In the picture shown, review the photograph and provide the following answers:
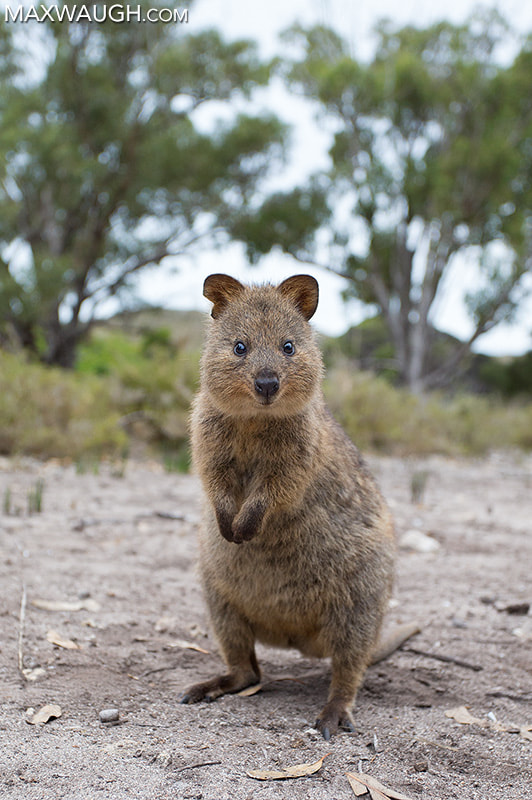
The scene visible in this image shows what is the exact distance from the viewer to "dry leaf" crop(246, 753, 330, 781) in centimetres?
215

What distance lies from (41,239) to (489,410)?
36.1ft

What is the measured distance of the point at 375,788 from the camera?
6.93ft

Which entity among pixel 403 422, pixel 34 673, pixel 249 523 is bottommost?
pixel 34 673

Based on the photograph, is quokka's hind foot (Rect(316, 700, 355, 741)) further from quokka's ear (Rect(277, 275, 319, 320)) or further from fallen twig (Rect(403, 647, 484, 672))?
quokka's ear (Rect(277, 275, 319, 320))

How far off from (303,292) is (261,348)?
450mm

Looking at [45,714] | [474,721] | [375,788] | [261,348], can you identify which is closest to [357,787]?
[375,788]

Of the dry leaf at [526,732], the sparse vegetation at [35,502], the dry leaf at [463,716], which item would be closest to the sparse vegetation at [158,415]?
the sparse vegetation at [35,502]

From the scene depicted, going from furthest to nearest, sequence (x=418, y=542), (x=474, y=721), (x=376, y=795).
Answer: (x=418, y=542) < (x=474, y=721) < (x=376, y=795)

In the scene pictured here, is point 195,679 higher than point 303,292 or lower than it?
lower

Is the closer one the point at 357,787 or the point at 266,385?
the point at 357,787

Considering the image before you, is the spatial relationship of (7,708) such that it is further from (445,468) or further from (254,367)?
(445,468)

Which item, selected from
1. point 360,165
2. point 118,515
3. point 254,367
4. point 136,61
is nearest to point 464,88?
point 360,165

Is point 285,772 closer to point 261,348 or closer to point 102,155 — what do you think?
point 261,348

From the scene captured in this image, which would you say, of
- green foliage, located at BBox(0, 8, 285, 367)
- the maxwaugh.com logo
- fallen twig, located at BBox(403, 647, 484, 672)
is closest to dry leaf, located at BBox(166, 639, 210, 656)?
fallen twig, located at BBox(403, 647, 484, 672)
